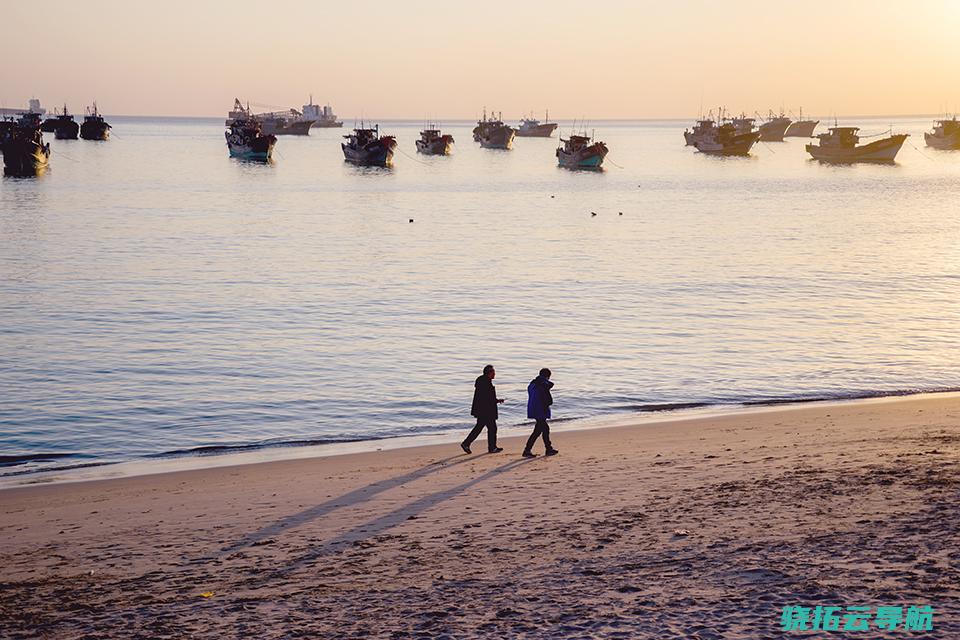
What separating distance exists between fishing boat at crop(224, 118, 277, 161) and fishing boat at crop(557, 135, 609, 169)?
40.1 meters

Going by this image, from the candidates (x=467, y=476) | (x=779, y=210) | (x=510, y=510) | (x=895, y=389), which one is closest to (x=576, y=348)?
(x=895, y=389)

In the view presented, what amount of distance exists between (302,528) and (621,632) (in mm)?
5038

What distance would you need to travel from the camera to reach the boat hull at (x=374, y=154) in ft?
471

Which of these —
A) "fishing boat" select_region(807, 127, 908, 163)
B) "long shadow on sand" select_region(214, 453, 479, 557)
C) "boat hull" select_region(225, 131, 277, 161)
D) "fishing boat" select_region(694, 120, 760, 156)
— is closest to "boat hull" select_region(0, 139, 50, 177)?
"boat hull" select_region(225, 131, 277, 161)

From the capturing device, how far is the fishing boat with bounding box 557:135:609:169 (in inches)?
5743

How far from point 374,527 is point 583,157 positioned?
13671 cm

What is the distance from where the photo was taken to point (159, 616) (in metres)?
10.0

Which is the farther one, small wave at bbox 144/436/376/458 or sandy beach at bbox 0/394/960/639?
small wave at bbox 144/436/376/458

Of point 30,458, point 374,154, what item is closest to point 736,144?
point 374,154

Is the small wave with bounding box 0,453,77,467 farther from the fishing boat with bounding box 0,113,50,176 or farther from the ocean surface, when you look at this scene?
the fishing boat with bounding box 0,113,50,176

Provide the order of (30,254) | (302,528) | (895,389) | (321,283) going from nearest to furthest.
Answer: (302,528)
(895,389)
(321,283)
(30,254)

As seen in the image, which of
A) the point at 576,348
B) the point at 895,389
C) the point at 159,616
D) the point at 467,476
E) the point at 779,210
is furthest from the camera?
the point at 779,210

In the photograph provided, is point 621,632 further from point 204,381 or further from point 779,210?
point 779,210

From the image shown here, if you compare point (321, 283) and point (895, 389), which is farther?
point (321, 283)
